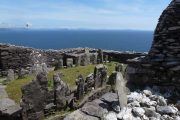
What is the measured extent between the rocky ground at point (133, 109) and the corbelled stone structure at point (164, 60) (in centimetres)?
98

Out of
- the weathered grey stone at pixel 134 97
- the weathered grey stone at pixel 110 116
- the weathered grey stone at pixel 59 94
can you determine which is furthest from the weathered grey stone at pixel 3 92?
the weathered grey stone at pixel 110 116

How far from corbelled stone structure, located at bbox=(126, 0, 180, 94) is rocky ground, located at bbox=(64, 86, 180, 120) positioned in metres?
0.98

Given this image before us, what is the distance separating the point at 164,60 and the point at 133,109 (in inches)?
109

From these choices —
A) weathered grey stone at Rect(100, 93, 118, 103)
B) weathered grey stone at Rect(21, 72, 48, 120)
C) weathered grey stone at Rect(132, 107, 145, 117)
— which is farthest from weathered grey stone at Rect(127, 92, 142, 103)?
weathered grey stone at Rect(21, 72, 48, 120)

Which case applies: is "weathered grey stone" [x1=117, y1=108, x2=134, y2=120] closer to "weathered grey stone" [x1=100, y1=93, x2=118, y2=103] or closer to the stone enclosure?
the stone enclosure

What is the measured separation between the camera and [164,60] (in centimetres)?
1097

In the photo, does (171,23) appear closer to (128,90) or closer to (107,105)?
(128,90)

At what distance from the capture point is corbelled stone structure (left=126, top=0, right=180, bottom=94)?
35.2ft

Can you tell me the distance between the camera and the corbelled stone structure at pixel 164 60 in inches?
423

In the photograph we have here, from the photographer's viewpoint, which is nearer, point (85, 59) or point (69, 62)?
point (69, 62)

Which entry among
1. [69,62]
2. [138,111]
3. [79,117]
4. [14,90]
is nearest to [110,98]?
[138,111]

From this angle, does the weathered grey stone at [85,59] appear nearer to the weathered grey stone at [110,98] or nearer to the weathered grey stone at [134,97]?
the weathered grey stone at [110,98]

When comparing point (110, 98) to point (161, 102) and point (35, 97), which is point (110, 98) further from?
point (35, 97)

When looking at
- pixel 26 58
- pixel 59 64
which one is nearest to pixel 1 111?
pixel 59 64
